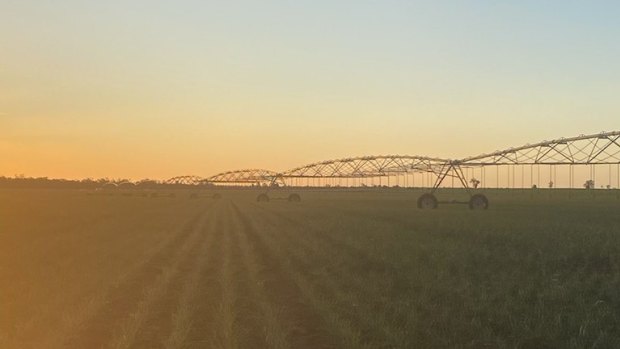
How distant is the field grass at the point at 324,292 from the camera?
34.9 ft

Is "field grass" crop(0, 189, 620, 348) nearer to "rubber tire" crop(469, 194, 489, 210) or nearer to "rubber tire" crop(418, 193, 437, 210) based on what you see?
"rubber tire" crop(469, 194, 489, 210)

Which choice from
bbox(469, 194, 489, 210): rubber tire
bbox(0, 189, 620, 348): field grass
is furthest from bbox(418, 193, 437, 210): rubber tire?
bbox(0, 189, 620, 348): field grass

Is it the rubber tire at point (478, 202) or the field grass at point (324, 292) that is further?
the rubber tire at point (478, 202)

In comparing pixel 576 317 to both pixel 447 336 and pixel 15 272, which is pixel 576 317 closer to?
pixel 447 336

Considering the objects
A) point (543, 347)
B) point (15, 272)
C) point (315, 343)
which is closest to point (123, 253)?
point (15, 272)

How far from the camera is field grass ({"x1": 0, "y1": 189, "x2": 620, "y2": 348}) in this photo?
419 inches

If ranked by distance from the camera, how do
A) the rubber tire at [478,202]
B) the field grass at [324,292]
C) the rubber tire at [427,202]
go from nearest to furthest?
the field grass at [324,292], the rubber tire at [478,202], the rubber tire at [427,202]

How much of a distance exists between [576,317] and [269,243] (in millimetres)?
16829

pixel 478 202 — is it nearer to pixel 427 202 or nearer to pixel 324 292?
pixel 427 202

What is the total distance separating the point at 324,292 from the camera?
1509 centimetres

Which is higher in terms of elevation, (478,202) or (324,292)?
(478,202)

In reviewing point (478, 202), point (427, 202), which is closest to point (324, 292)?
point (478, 202)

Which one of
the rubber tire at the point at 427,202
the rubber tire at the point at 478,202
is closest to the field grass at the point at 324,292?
the rubber tire at the point at 478,202

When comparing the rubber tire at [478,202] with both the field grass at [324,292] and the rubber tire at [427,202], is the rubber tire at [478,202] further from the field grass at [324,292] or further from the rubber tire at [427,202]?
the field grass at [324,292]
